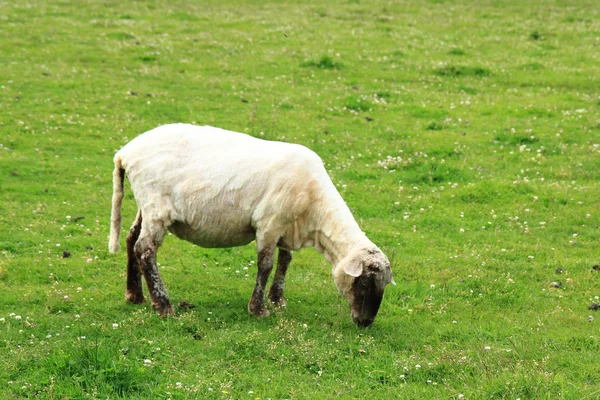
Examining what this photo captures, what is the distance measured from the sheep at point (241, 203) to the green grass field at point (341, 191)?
79 centimetres

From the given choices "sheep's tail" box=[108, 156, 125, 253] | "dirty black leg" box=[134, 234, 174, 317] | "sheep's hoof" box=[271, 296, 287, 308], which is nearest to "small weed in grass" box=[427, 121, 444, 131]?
"sheep's hoof" box=[271, 296, 287, 308]

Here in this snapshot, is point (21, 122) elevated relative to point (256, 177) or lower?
lower

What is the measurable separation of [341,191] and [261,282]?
5.82 metres

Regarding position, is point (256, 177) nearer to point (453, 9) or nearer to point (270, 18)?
point (270, 18)

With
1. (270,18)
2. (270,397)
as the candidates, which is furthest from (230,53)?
(270,397)

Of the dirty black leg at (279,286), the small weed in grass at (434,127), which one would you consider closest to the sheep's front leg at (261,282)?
the dirty black leg at (279,286)

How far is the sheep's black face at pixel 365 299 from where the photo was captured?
32.0ft

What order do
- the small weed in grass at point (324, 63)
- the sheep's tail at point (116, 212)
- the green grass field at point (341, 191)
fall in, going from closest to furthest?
the green grass field at point (341, 191)
the sheep's tail at point (116, 212)
the small weed in grass at point (324, 63)

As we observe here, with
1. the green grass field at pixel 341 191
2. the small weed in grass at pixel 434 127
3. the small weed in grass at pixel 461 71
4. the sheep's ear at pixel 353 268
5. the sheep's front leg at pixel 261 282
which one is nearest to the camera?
the green grass field at pixel 341 191

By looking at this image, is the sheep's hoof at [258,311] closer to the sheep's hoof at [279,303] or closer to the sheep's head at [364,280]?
the sheep's hoof at [279,303]

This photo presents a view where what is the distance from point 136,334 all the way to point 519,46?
72.2ft

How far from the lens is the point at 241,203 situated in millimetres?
10289

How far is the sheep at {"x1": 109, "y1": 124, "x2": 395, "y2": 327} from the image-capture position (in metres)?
10.2

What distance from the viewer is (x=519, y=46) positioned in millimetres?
27422
